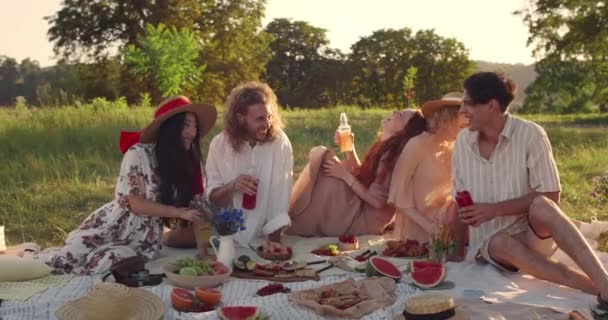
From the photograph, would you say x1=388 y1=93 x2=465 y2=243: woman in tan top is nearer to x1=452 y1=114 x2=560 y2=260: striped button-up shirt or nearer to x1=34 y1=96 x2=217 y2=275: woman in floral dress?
x1=452 y1=114 x2=560 y2=260: striped button-up shirt

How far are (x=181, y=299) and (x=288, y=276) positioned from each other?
3.36ft

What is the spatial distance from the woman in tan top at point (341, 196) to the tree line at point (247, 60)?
1121 cm

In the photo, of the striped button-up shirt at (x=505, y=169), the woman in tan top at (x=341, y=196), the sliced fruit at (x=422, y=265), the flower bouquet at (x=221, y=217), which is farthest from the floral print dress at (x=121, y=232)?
the striped button-up shirt at (x=505, y=169)

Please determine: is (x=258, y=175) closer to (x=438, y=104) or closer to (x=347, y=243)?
(x=347, y=243)

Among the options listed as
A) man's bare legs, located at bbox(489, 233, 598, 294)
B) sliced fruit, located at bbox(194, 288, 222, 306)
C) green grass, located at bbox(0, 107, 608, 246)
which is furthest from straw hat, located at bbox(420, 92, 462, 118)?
green grass, located at bbox(0, 107, 608, 246)

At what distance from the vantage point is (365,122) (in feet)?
58.2

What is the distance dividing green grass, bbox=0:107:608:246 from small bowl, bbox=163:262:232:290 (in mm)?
2829

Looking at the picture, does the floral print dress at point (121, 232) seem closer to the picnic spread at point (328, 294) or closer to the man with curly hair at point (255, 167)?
the picnic spread at point (328, 294)

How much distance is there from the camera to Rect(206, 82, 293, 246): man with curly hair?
6.41 metres

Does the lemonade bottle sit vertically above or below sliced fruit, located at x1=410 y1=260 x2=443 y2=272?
above

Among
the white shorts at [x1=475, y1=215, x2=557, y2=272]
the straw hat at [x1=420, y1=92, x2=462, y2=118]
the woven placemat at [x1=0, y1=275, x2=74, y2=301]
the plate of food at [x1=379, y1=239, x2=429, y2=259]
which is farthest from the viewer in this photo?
the straw hat at [x1=420, y1=92, x2=462, y2=118]

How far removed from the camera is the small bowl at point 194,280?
5.06m

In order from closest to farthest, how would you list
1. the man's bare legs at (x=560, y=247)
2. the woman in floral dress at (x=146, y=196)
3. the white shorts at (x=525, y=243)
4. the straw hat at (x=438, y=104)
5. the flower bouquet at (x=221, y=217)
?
1. the man's bare legs at (x=560, y=247)
2. the white shorts at (x=525, y=243)
3. the flower bouquet at (x=221, y=217)
4. the woman in floral dress at (x=146, y=196)
5. the straw hat at (x=438, y=104)

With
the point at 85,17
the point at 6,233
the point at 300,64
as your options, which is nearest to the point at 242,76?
the point at 85,17
